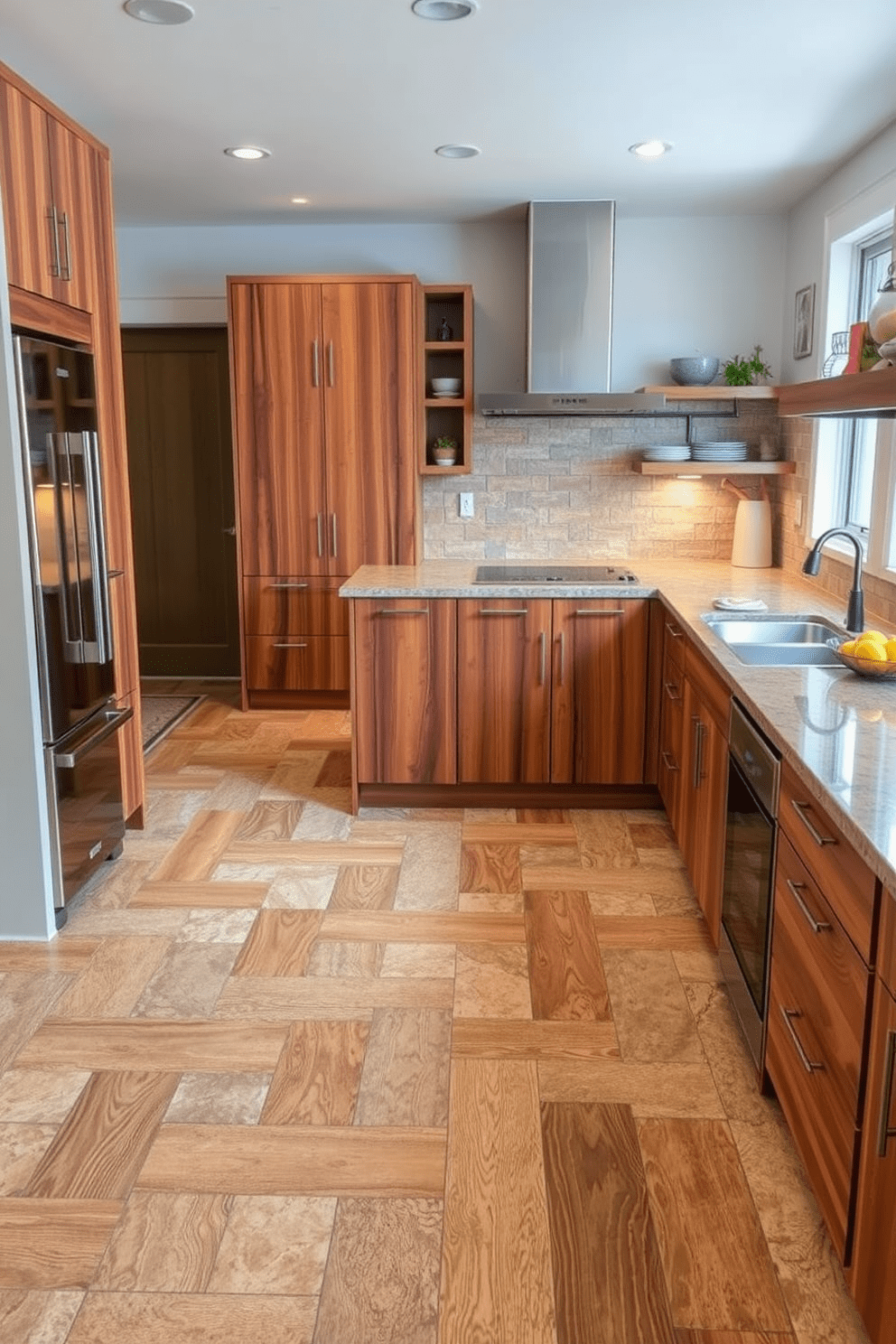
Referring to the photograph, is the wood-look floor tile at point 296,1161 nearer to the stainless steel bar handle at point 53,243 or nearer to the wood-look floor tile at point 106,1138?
the wood-look floor tile at point 106,1138

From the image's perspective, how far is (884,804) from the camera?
183cm

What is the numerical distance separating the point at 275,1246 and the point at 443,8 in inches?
109

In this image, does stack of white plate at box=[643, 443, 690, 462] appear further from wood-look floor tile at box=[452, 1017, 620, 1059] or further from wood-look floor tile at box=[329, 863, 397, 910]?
wood-look floor tile at box=[452, 1017, 620, 1059]

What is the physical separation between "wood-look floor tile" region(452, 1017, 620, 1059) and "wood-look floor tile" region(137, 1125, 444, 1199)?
0.34 metres

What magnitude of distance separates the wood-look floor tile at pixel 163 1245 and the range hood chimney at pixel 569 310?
11.9ft

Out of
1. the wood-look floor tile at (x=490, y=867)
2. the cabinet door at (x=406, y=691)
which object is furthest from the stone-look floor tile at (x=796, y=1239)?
the cabinet door at (x=406, y=691)

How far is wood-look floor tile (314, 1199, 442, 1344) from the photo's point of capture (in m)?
1.83

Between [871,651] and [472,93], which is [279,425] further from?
[871,651]

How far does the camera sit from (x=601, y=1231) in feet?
6.73

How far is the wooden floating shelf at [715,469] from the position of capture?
16.1 feet

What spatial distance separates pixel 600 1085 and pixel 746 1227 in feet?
1.64

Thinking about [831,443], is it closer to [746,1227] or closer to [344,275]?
[344,275]

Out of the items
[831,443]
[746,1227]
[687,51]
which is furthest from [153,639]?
[746,1227]

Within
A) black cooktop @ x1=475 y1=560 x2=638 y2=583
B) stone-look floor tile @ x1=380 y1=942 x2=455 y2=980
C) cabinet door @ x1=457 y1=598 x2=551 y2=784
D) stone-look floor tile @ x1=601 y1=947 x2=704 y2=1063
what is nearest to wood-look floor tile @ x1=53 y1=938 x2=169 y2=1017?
stone-look floor tile @ x1=380 y1=942 x2=455 y2=980
